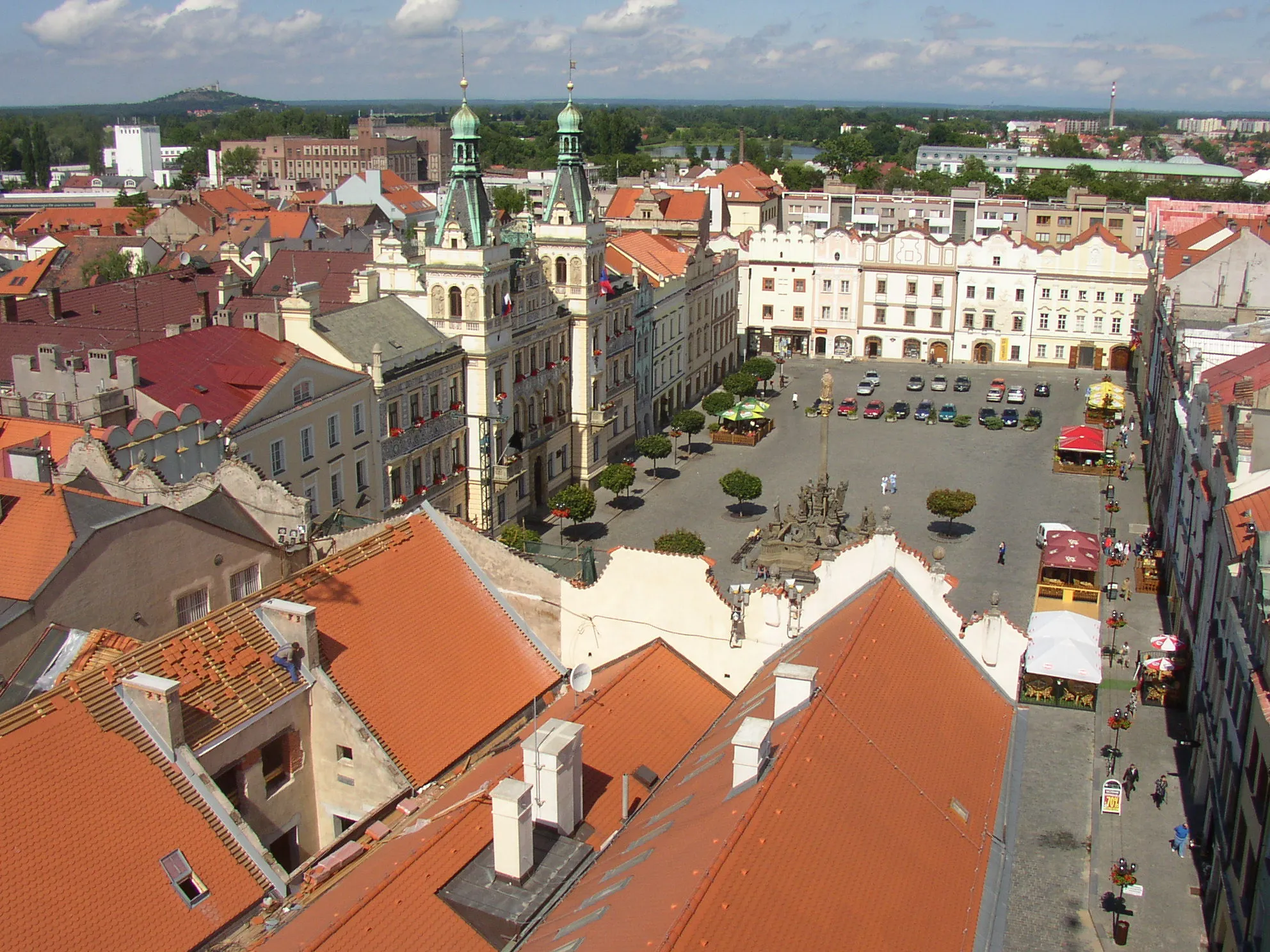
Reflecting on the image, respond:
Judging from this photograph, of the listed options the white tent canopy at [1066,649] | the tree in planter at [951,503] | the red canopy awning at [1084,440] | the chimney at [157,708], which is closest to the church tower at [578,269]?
the tree in planter at [951,503]

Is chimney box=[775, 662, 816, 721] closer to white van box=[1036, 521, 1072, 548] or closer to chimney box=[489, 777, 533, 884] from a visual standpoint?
chimney box=[489, 777, 533, 884]

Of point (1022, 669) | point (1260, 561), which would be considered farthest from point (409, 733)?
point (1022, 669)

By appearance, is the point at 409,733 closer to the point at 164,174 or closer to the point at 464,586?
the point at 464,586

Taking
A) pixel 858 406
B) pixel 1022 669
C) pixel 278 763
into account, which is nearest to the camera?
pixel 278 763

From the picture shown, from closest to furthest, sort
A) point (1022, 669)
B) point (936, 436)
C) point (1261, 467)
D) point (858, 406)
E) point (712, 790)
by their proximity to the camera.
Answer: point (712, 790)
point (1261, 467)
point (1022, 669)
point (936, 436)
point (858, 406)

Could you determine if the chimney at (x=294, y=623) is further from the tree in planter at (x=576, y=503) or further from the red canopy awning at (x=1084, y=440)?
the red canopy awning at (x=1084, y=440)

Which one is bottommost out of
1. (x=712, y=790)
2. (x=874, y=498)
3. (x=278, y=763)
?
(x=874, y=498)
